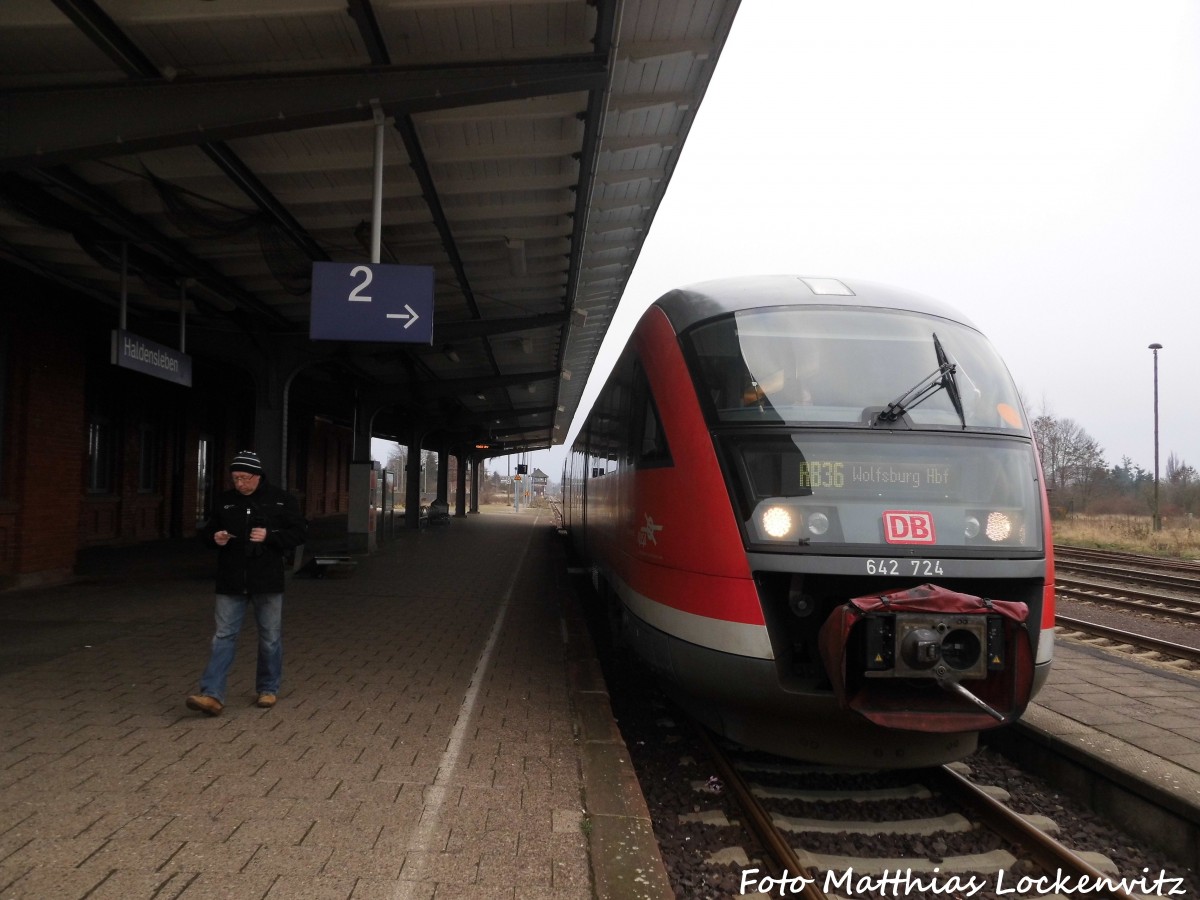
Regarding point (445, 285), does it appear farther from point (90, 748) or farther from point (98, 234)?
point (90, 748)

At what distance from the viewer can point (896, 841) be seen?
3918 millimetres

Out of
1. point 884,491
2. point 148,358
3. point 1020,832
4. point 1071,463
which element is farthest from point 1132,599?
point 1071,463

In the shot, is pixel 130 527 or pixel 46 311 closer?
pixel 46 311

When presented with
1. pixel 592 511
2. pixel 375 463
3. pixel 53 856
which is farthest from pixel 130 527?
pixel 53 856

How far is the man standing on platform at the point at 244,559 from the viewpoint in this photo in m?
4.96

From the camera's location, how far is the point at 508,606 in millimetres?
10289

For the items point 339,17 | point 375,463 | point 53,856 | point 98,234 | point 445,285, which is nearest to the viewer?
point 53,856

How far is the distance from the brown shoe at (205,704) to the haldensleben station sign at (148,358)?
446cm

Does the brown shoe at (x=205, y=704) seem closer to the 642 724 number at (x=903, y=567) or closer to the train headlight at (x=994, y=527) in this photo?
the 642 724 number at (x=903, y=567)

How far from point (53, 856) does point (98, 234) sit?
7257mm

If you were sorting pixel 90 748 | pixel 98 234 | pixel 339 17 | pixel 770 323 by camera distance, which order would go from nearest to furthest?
pixel 90 748, pixel 770 323, pixel 339 17, pixel 98 234

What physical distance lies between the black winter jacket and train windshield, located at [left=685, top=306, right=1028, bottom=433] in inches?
107

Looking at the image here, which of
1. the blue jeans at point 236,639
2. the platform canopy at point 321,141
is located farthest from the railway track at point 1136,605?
the blue jeans at point 236,639

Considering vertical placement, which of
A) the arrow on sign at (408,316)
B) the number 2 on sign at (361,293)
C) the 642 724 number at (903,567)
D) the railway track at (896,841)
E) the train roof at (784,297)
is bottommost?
the railway track at (896,841)
